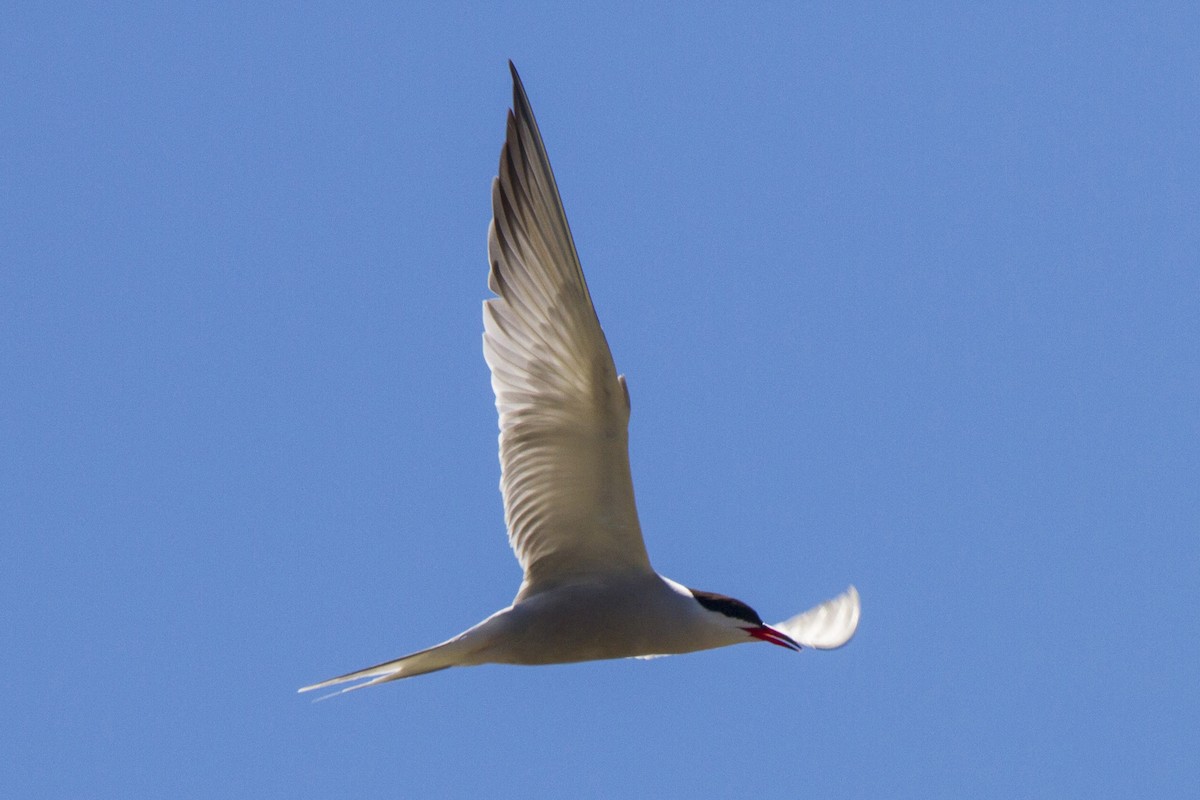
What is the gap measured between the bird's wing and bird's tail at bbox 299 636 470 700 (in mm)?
549

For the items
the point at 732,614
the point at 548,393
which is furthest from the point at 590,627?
the point at 548,393

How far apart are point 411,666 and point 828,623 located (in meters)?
2.18

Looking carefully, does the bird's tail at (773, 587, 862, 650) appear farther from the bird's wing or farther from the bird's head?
the bird's wing

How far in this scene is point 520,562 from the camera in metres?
6.76

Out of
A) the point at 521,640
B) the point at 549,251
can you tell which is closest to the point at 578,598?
the point at 521,640

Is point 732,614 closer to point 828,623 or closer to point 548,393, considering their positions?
point 828,623

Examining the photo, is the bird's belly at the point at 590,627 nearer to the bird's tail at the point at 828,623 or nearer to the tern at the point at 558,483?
the tern at the point at 558,483

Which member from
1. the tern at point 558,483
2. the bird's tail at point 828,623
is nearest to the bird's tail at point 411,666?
the tern at point 558,483

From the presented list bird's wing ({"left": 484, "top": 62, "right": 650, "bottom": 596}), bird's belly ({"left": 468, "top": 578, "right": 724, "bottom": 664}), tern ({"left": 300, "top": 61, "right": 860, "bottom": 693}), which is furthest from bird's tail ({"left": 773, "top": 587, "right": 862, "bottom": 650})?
bird's wing ({"left": 484, "top": 62, "right": 650, "bottom": 596})

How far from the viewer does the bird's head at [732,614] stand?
21.1 feet

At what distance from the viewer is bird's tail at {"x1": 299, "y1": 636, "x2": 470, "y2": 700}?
239 inches

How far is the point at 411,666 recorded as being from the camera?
621 cm

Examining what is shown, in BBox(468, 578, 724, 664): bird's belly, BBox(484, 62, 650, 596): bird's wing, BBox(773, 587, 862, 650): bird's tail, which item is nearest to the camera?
BBox(484, 62, 650, 596): bird's wing

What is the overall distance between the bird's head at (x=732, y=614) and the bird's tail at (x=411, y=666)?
1087 millimetres
